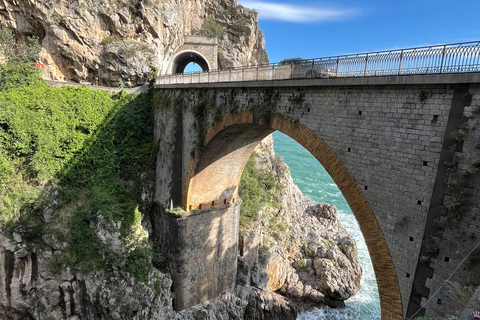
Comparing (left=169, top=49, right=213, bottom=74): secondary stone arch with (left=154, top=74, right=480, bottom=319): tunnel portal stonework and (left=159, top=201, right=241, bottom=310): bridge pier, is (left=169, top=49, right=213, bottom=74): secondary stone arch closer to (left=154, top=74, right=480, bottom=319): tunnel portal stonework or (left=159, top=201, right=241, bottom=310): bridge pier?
(left=159, top=201, right=241, bottom=310): bridge pier

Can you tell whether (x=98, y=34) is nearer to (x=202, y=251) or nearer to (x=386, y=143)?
(x=202, y=251)

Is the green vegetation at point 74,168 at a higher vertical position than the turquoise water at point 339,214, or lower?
higher

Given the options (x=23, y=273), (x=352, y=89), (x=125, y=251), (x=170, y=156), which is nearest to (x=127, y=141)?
(x=170, y=156)

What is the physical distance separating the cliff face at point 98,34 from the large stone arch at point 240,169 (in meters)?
10.6

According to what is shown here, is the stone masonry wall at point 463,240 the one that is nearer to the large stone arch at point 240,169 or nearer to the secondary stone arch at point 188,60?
the large stone arch at point 240,169

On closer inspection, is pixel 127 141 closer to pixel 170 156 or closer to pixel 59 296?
pixel 170 156

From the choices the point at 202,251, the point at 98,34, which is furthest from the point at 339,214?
the point at 98,34

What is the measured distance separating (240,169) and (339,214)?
16561 millimetres

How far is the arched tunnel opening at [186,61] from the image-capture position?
2638cm

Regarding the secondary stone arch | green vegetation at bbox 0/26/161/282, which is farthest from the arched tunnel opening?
green vegetation at bbox 0/26/161/282

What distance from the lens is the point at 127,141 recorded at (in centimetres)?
1633

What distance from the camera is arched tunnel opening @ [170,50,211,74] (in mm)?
26375

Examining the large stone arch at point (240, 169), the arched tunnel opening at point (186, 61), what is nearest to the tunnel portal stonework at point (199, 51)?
the arched tunnel opening at point (186, 61)

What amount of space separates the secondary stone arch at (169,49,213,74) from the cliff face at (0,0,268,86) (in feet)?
7.49
